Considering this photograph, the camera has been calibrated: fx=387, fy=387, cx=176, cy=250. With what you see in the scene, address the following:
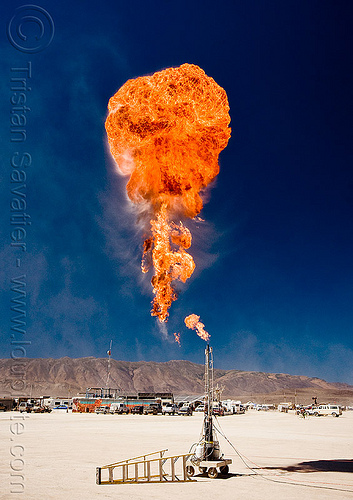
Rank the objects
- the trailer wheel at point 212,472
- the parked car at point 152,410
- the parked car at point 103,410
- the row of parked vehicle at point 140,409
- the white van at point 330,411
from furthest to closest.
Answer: the parked car at point 103,410, the white van at point 330,411, the parked car at point 152,410, the row of parked vehicle at point 140,409, the trailer wheel at point 212,472

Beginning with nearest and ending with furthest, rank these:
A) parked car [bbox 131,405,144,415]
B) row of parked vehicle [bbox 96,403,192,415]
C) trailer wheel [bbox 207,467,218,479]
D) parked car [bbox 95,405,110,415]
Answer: trailer wheel [bbox 207,467,218,479] < row of parked vehicle [bbox 96,403,192,415] < parked car [bbox 131,405,144,415] < parked car [bbox 95,405,110,415]

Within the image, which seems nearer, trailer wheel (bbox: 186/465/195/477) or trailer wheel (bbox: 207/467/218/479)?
trailer wheel (bbox: 207/467/218/479)

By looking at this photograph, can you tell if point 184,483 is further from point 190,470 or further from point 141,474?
point 141,474

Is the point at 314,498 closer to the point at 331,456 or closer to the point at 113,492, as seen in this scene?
the point at 113,492

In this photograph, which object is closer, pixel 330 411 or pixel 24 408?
pixel 330 411

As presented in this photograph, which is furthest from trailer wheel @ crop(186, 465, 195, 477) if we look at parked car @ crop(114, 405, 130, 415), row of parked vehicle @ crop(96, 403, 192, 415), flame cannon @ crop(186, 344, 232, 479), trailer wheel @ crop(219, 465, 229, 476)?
parked car @ crop(114, 405, 130, 415)

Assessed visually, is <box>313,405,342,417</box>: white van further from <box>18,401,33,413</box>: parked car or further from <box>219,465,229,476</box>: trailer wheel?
<box>219,465,229,476</box>: trailer wheel

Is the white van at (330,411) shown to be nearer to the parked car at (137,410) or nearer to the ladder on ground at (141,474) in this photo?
the parked car at (137,410)

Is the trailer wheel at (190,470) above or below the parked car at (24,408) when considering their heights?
above

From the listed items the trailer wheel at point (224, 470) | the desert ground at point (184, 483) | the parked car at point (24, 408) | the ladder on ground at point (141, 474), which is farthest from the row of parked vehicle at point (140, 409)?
the trailer wheel at point (224, 470)

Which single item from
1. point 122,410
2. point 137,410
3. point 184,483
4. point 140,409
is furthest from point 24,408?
point 184,483

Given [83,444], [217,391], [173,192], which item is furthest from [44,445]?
[173,192]
